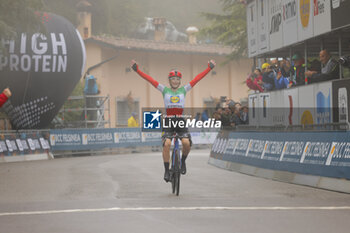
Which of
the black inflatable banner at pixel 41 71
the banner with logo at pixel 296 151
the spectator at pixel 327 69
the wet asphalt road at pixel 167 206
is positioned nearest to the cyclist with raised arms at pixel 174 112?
the wet asphalt road at pixel 167 206

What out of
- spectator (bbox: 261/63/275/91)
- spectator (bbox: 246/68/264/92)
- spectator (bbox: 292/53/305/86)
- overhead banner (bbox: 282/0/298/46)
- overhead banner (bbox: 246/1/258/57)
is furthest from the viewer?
overhead banner (bbox: 246/1/258/57)

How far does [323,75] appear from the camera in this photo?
16406mm

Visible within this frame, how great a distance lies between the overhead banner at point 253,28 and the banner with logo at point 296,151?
3.65 meters

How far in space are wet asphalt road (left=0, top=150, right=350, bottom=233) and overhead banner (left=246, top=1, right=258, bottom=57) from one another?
653 cm

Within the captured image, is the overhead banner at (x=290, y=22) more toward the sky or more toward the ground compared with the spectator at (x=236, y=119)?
more toward the sky

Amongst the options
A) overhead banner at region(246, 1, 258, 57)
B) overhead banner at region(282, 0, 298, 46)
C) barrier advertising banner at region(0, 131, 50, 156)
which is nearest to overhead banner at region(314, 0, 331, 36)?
overhead banner at region(282, 0, 298, 46)

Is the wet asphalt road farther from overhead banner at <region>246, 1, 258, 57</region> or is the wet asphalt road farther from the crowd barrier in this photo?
overhead banner at <region>246, 1, 258, 57</region>

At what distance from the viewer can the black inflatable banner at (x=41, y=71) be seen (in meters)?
32.7

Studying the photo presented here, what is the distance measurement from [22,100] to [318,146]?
22.3 metres

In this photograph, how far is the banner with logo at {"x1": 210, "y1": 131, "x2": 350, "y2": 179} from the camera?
503 inches

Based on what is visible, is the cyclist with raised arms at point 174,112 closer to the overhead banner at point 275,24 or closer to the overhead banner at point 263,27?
the overhead banner at point 275,24

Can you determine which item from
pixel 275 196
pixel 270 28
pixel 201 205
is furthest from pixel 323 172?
pixel 270 28

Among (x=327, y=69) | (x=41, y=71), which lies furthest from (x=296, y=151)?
(x=41, y=71)

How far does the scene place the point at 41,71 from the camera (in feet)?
111
